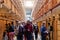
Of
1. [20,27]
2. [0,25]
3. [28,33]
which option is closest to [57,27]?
[28,33]

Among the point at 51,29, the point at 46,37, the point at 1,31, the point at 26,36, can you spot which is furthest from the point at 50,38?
the point at 1,31

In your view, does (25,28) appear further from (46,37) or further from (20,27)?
(46,37)

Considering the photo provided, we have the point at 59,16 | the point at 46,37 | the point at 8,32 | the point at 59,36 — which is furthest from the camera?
the point at 46,37

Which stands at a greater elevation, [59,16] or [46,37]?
[59,16]

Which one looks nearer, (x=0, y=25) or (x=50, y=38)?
(x=0, y=25)

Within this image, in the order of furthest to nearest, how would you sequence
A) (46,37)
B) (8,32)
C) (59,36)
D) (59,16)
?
(46,37) < (8,32) < (59,36) < (59,16)

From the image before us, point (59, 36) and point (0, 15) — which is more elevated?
point (0, 15)

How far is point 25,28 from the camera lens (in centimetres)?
1253

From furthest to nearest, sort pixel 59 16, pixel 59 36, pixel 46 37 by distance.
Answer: pixel 46 37 < pixel 59 36 < pixel 59 16

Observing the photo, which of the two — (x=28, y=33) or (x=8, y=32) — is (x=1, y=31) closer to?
(x=8, y=32)

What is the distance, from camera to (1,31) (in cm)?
1323

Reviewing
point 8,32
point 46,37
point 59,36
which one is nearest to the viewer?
point 59,36

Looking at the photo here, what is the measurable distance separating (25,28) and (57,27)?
206 cm

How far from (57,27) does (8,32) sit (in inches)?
131
